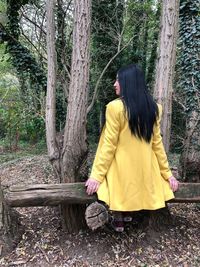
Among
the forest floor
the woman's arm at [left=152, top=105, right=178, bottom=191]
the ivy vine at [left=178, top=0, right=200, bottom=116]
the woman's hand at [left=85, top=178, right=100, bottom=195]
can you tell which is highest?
the ivy vine at [left=178, top=0, right=200, bottom=116]

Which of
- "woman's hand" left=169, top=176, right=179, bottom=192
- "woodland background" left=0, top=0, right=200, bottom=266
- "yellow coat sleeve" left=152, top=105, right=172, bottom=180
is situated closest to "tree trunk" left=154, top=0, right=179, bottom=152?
"woodland background" left=0, top=0, right=200, bottom=266

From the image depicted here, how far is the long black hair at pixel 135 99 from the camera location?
273 centimetres

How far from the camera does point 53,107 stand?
13.6 feet

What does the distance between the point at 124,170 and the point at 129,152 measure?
17 cm

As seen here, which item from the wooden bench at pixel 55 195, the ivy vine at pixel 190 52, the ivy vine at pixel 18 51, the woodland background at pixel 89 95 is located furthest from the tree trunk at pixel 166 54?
the ivy vine at pixel 18 51

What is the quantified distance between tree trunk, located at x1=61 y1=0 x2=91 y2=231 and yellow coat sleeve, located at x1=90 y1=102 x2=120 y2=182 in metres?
0.51

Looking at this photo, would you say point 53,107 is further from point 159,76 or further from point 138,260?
point 138,260

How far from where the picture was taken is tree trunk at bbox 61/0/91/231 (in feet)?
10.8

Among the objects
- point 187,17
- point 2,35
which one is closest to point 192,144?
point 187,17

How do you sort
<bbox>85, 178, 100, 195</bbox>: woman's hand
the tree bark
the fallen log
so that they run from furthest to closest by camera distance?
the tree bark
the fallen log
<bbox>85, 178, 100, 195</bbox>: woman's hand

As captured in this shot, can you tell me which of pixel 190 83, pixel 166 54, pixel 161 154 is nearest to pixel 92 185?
pixel 161 154

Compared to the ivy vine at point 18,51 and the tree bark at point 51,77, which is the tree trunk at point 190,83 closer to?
the tree bark at point 51,77

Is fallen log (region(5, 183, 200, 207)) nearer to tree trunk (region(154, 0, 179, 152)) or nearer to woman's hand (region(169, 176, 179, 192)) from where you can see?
woman's hand (region(169, 176, 179, 192))

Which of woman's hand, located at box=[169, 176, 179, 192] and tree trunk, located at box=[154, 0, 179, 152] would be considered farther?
tree trunk, located at box=[154, 0, 179, 152]
